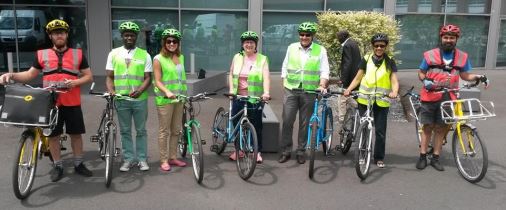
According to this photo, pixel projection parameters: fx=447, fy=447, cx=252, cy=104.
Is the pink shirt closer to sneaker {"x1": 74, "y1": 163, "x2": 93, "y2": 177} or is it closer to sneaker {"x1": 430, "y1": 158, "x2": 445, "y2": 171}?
sneaker {"x1": 74, "y1": 163, "x2": 93, "y2": 177}

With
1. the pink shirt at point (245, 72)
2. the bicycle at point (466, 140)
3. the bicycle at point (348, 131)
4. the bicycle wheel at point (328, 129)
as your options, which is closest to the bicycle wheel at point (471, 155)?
the bicycle at point (466, 140)

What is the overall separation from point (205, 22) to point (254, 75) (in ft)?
31.4

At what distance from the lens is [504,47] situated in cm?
1739

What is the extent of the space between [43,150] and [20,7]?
10.3 m

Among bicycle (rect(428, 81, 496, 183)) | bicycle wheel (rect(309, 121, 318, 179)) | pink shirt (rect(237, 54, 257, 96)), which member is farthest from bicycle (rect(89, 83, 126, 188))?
bicycle (rect(428, 81, 496, 183))

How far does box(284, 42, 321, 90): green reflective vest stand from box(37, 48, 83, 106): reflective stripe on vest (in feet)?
8.14

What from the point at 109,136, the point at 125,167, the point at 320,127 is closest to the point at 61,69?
the point at 109,136

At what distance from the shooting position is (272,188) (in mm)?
4867

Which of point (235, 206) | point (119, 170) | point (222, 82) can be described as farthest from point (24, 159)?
point (222, 82)

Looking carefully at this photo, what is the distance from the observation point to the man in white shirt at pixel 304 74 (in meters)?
5.52

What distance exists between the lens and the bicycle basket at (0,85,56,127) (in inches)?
170

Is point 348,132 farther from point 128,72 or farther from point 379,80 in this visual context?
point 128,72

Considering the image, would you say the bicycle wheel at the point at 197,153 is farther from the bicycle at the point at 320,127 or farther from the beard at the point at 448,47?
the beard at the point at 448,47

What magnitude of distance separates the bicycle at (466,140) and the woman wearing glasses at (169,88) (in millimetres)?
3091
